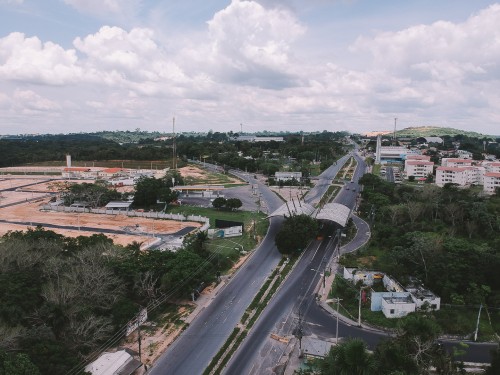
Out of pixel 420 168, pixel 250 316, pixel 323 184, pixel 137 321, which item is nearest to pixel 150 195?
pixel 137 321

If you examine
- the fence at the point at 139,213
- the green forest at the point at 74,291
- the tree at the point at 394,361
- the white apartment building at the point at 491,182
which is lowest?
the fence at the point at 139,213

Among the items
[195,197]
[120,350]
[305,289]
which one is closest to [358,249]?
[305,289]

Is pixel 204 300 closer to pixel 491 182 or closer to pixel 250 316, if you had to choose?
pixel 250 316

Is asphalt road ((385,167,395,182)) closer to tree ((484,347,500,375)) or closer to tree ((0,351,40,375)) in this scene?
tree ((484,347,500,375))

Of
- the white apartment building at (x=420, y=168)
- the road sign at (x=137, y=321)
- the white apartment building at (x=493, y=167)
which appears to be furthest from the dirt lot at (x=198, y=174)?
the road sign at (x=137, y=321)

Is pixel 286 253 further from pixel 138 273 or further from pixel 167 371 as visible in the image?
pixel 167 371

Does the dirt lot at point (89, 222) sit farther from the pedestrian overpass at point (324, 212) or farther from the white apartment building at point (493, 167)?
the white apartment building at point (493, 167)
